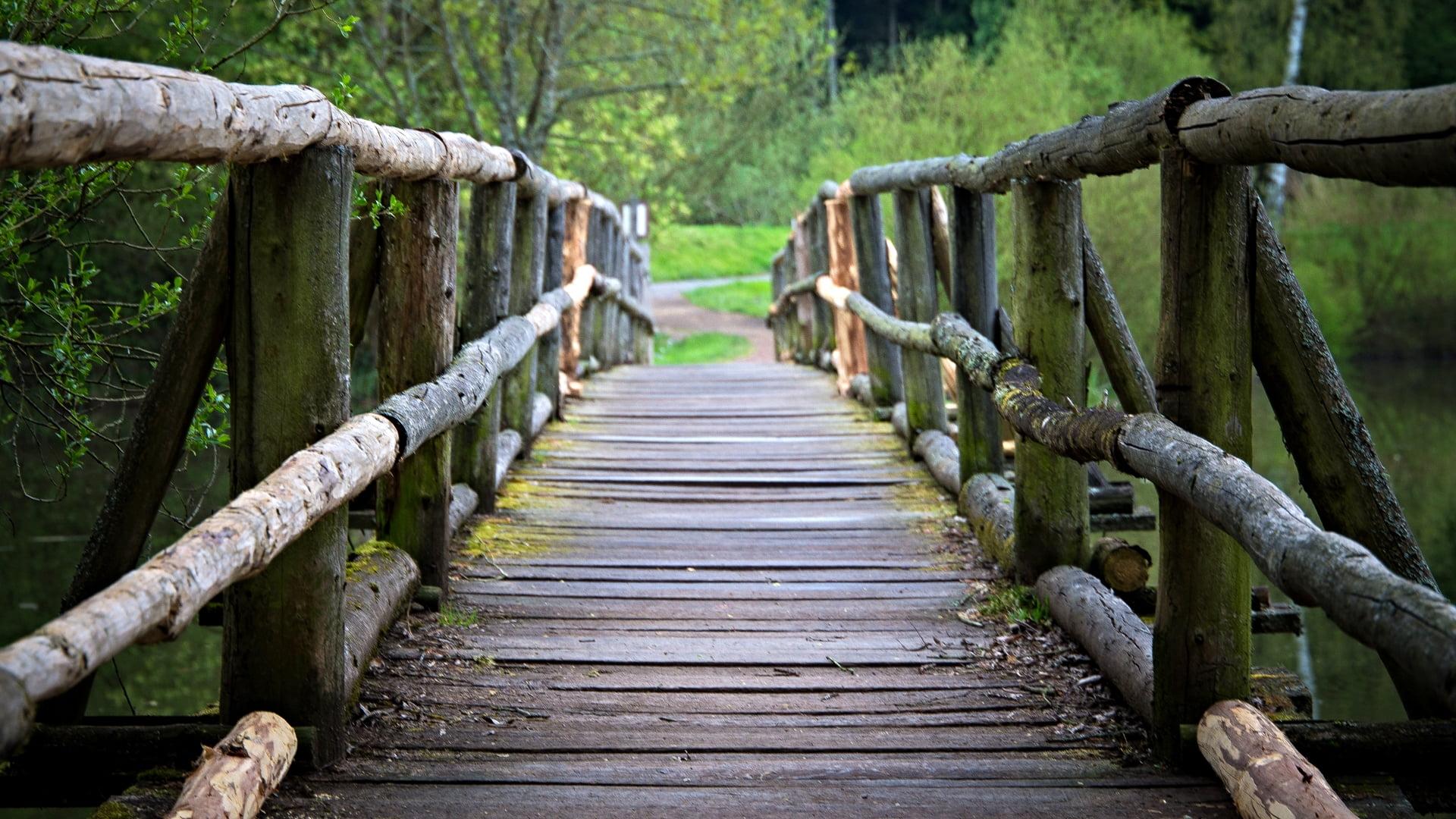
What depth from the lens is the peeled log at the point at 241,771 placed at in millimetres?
2338

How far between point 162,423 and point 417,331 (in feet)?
3.97

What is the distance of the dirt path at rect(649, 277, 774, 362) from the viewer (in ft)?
77.8

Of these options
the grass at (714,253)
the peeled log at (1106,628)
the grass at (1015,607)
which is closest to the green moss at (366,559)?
the grass at (1015,607)

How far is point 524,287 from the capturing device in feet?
19.2

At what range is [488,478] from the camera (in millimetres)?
5148

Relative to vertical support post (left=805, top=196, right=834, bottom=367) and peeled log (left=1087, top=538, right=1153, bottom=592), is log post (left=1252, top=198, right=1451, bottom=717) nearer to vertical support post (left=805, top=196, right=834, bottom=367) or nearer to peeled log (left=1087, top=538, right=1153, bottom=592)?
peeled log (left=1087, top=538, right=1153, bottom=592)

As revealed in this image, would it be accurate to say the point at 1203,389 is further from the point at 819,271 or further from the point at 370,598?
the point at 819,271

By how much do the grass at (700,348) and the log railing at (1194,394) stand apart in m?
17.0

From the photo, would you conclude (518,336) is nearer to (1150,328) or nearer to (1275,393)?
(1275,393)

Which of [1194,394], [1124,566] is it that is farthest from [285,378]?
[1124,566]

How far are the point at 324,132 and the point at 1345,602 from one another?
1.93m

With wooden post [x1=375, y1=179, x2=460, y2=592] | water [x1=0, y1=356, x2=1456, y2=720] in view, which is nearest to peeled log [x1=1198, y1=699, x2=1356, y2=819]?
wooden post [x1=375, y1=179, x2=460, y2=592]

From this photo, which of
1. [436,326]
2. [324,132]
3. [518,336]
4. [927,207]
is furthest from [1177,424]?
[927,207]

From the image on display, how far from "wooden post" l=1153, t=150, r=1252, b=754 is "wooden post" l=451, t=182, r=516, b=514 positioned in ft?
8.80
